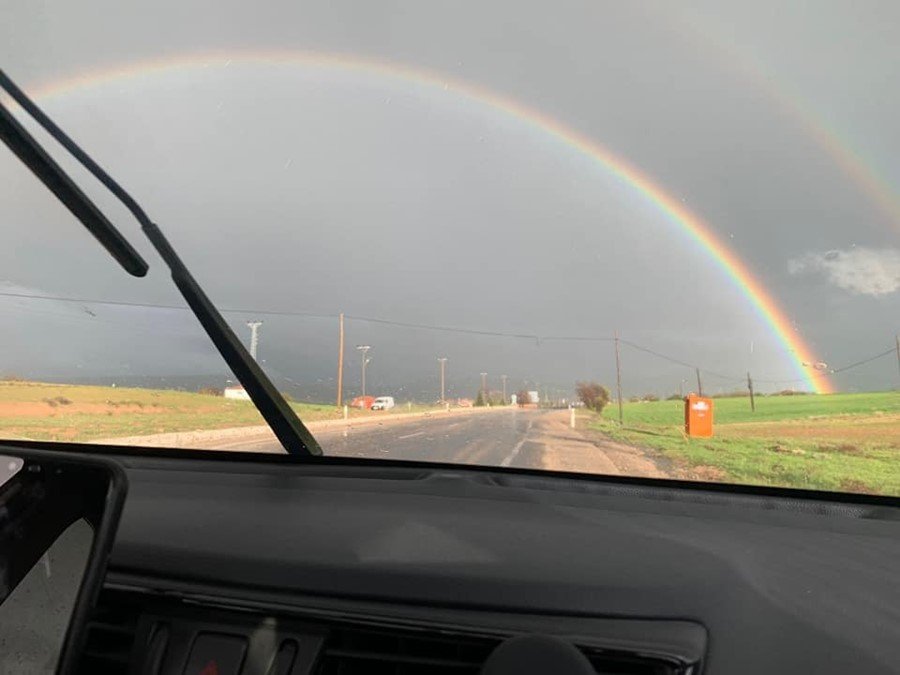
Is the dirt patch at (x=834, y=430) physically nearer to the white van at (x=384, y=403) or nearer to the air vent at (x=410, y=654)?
the air vent at (x=410, y=654)

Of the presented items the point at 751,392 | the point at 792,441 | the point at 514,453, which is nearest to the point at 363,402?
the point at 514,453

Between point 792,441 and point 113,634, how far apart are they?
2592 millimetres

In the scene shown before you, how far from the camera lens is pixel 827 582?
2145mm

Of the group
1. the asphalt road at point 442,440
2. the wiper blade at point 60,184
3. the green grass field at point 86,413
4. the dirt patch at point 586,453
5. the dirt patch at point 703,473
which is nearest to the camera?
the wiper blade at point 60,184

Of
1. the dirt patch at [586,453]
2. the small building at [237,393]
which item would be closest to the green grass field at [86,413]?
the small building at [237,393]

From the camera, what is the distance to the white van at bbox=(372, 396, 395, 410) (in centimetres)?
358

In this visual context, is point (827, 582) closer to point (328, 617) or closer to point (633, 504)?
point (633, 504)

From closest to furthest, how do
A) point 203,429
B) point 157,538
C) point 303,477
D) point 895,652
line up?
point 895,652, point 157,538, point 303,477, point 203,429

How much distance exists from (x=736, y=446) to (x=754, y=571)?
79cm

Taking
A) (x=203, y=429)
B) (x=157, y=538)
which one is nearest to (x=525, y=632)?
(x=157, y=538)

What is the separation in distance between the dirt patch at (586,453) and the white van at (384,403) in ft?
2.47

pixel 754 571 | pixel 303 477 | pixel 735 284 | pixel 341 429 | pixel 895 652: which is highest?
pixel 735 284

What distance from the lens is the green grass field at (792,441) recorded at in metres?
2.57

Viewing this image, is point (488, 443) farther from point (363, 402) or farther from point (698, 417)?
point (698, 417)
